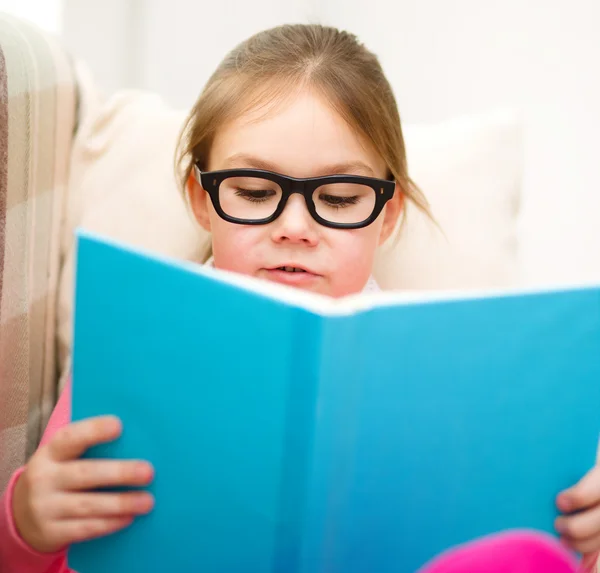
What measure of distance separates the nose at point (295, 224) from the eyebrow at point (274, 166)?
0.17 ft

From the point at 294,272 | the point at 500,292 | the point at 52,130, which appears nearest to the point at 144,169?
the point at 52,130

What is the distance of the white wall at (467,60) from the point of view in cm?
129

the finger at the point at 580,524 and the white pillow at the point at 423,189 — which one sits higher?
the white pillow at the point at 423,189

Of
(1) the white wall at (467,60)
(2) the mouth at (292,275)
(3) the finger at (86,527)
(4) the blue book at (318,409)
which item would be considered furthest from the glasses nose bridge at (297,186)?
(1) the white wall at (467,60)

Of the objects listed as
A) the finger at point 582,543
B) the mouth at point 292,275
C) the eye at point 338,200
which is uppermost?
the eye at point 338,200

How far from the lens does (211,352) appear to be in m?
0.49

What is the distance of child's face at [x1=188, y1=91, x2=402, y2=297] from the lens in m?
0.82

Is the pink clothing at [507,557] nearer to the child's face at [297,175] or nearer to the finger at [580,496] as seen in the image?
the finger at [580,496]

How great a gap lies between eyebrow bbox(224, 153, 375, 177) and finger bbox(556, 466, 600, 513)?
1.52ft

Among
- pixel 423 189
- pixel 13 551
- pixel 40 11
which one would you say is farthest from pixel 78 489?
pixel 40 11

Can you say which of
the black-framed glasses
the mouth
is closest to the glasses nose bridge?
the black-framed glasses

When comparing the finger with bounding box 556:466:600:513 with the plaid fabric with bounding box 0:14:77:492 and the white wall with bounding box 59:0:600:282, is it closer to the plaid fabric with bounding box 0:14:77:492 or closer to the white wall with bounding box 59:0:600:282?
the plaid fabric with bounding box 0:14:77:492

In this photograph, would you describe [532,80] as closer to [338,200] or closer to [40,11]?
[338,200]

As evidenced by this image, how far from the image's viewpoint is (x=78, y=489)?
579mm
